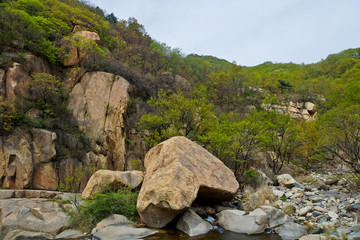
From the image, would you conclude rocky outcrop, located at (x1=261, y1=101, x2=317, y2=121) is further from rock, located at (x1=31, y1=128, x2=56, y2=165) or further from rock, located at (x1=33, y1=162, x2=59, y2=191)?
rock, located at (x1=33, y1=162, x2=59, y2=191)

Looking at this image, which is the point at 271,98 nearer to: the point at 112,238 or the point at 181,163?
the point at 181,163

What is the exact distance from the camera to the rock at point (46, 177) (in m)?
14.9

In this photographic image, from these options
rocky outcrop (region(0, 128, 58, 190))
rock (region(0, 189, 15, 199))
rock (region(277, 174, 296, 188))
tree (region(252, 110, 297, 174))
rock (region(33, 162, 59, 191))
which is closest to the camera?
rock (region(0, 189, 15, 199))

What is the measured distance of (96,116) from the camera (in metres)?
19.9

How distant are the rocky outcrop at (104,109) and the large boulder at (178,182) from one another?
996 cm

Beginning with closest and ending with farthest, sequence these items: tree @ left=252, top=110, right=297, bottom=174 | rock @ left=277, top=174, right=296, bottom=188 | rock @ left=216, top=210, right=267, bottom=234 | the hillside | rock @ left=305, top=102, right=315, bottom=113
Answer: rock @ left=216, top=210, right=267, bottom=234
rock @ left=277, top=174, right=296, bottom=188
the hillside
tree @ left=252, top=110, right=297, bottom=174
rock @ left=305, top=102, right=315, bottom=113

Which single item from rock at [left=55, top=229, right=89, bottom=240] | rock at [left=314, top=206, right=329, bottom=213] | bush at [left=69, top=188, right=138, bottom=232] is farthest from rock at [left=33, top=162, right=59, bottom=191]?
rock at [left=314, top=206, right=329, bottom=213]

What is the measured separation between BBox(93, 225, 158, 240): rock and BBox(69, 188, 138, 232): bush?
0.77m

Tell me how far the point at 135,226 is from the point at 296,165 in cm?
2193

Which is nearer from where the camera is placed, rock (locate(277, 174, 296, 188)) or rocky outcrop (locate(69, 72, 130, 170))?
rock (locate(277, 174, 296, 188))

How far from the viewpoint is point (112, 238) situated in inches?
275

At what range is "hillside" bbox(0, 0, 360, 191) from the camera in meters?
14.5

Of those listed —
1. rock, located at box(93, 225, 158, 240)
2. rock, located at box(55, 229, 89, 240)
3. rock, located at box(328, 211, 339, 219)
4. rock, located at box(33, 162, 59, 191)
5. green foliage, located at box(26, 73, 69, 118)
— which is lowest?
rock, located at box(33, 162, 59, 191)

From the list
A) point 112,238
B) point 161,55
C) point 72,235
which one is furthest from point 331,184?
point 161,55
